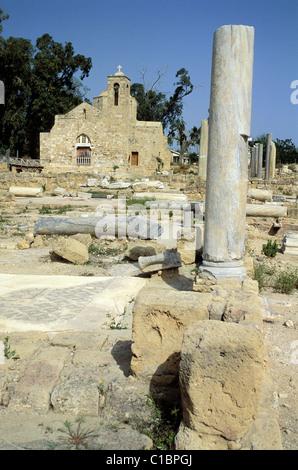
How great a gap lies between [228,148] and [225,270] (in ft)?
4.50

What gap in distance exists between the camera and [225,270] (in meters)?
4.68

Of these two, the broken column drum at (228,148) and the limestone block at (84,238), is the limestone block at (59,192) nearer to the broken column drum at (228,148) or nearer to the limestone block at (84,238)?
the limestone block at (84,238)

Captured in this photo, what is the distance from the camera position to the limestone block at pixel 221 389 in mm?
2301

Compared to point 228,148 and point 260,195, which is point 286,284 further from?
point 260,195

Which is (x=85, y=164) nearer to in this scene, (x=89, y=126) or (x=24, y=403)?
(x=89, y=126)

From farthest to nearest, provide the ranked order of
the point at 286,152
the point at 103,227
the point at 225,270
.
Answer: the point at 286,152 → the point at 103,227 → the point at 225,270

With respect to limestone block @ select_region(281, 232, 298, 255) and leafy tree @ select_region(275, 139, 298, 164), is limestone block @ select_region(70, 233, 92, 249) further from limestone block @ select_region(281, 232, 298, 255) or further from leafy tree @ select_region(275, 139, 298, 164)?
leafy tree @ select_region(275, 139, 298, 164)

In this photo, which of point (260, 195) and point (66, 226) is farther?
point (260, 195)

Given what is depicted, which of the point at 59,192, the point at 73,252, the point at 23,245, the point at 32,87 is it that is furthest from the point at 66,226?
the point at 32,87

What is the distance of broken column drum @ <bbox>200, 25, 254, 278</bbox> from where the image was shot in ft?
14.6

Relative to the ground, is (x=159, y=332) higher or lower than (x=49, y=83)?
lower

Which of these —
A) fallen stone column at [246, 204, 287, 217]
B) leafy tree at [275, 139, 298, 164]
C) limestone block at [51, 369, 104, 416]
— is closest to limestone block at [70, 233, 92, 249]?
limestone block at [51, 369, 104, 416]

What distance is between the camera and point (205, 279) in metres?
4.70

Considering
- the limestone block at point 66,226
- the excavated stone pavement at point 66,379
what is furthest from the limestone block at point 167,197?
the excavated stone pavement at point 66,379
